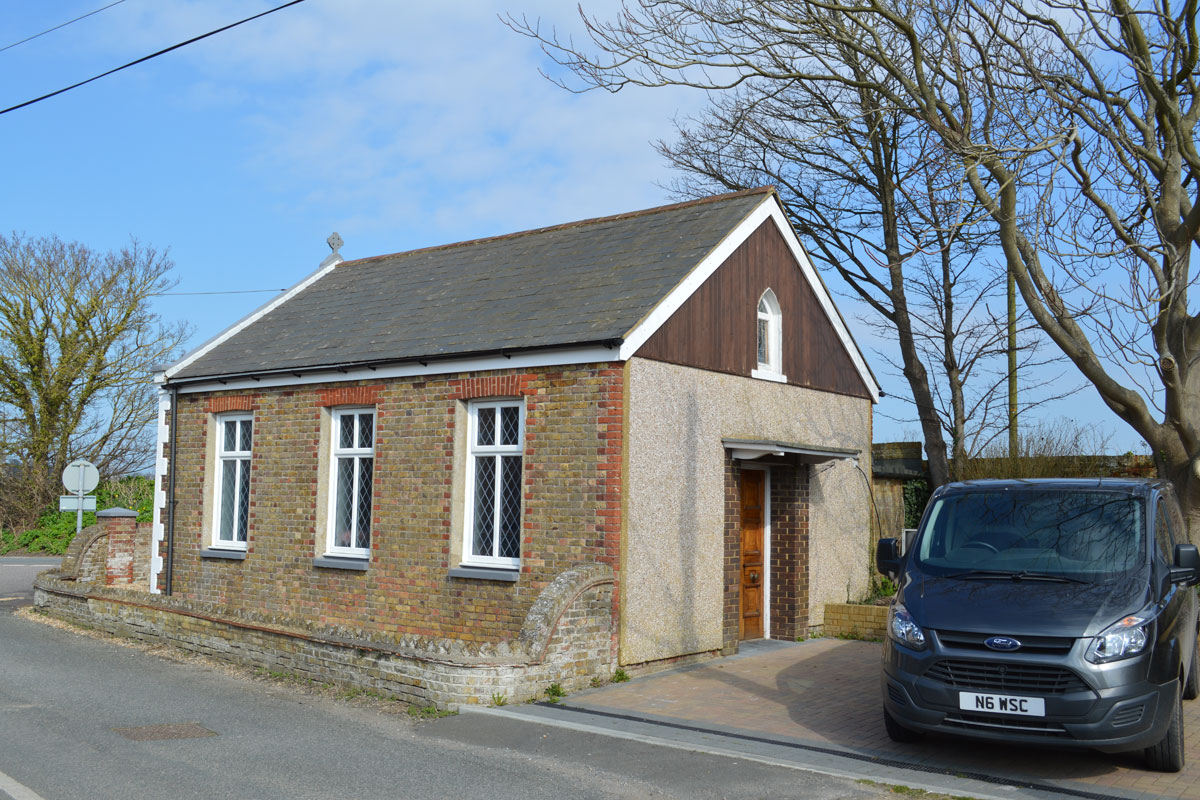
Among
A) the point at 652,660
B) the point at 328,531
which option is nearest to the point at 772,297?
the point at 652,660

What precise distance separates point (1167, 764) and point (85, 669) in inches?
413

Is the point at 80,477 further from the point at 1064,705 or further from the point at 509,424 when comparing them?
the point at 1064,705

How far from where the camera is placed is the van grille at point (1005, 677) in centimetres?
700

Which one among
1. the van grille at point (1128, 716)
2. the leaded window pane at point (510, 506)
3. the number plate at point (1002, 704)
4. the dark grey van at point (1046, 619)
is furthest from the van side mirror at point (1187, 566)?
the leaded window pane at point (510, 506)

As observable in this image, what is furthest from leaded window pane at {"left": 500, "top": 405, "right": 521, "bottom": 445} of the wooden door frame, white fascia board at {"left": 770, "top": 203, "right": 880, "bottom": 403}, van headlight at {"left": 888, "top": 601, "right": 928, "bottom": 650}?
van headlight at {"left": 888, "top": 601, "right": 928, "bottom": 650}

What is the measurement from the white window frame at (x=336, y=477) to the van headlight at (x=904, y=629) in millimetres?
7925

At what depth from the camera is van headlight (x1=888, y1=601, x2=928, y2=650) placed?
24.8 ft

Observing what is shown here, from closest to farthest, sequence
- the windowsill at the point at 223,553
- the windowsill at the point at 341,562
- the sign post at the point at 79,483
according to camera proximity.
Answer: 1. the windowsill at the point at 341,562
2. the windowsill at the point at 223,553
3. the sign post at the point at 79,483

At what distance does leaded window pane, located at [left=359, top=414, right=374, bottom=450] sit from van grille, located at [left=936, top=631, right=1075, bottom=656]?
8.92 meters

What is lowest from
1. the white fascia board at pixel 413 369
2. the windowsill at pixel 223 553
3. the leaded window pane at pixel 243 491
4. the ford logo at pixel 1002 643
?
the ford logo at pixel 1002 643

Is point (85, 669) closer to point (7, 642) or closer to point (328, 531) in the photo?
point (7, 642)

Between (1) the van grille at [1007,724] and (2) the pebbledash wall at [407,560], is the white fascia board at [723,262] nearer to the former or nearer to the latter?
(2) the pebbledash wall at [407,560]

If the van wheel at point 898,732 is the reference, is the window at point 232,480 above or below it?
above

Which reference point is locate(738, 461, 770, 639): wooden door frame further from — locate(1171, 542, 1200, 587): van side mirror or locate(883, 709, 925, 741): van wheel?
locate(1171, 542, 1200, 587): van side mirror
